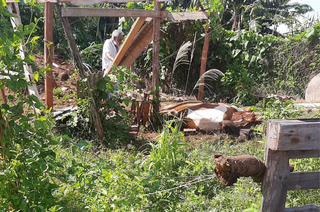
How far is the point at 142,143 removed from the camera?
5160 millimetres

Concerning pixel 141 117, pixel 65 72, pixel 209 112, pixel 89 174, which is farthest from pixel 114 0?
pixel 65 72

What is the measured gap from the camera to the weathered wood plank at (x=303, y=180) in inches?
82.5

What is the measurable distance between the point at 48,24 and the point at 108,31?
411 inches

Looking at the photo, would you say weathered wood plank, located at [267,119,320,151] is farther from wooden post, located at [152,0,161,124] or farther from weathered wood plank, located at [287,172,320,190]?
wooden post, located at [152,0,161,124]

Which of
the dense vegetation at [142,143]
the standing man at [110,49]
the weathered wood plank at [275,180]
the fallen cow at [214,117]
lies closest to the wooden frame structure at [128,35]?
the dense vegetation at [142,143]

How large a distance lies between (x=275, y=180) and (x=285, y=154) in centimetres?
20

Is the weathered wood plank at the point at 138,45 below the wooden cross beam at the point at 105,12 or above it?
below

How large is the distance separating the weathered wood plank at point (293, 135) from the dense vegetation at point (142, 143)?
0.74 metres

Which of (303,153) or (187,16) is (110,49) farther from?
(303,153)

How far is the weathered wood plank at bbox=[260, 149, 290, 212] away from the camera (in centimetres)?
202

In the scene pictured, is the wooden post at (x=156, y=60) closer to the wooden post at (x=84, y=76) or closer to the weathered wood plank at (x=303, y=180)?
the wooden post at (x=84, y=76)

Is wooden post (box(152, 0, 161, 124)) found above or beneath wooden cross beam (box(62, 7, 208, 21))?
beneath

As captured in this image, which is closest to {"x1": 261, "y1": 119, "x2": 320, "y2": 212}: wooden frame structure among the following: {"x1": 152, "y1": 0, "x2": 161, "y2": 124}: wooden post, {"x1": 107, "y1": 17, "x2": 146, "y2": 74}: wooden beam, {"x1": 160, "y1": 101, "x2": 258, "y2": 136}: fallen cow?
{"x1": 160, "y1": 101, "x2": 258, "y2": 136}: fallen cow

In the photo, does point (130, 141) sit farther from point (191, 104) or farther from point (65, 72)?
point (65, 72)
